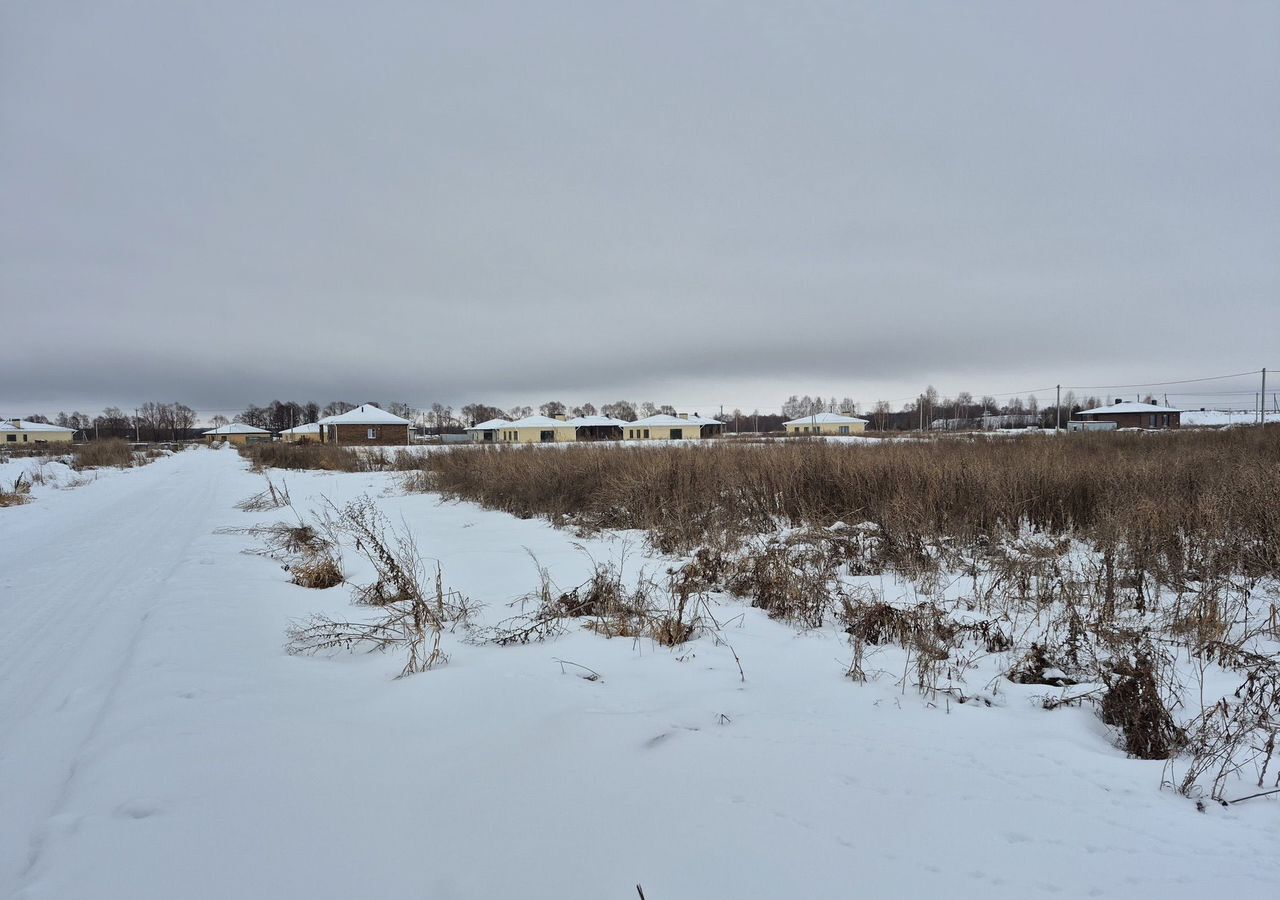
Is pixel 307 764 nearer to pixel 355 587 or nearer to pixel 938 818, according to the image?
pixel 938 818

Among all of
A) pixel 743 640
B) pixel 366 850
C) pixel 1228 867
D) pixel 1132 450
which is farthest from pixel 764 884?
pixel 1132 450

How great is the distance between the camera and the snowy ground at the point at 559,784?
6.14 ft

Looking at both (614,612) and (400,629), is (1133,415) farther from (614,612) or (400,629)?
(400,629)

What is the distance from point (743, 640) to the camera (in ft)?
13.9

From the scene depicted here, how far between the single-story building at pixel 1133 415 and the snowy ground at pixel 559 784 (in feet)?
317

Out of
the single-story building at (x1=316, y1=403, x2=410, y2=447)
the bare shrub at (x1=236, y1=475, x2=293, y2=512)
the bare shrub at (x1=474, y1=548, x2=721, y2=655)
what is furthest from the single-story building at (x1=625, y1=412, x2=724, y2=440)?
the bare shrub at (x1=474, y1=548, x2=721, y2=655)

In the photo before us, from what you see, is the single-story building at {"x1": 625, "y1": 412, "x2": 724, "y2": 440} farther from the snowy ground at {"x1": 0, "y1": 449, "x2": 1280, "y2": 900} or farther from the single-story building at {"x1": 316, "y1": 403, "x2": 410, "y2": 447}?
the snowy ground at {"x1": 0, "y1": 449, "x2": 1280, "y2": 900}

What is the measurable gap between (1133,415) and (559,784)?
336 ft

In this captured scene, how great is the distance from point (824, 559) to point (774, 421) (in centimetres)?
11147

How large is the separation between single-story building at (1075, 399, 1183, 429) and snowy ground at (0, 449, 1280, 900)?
96.6 meters

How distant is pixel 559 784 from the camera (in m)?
2.36

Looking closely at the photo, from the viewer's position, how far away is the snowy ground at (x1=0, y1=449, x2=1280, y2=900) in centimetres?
187

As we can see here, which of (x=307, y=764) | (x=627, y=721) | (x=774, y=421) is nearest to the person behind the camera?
(x=307, y=764)

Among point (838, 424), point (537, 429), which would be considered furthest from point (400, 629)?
point (838, 424)
